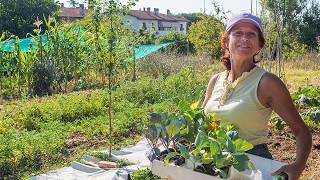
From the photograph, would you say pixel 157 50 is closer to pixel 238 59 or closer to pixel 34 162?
pixel 34 162

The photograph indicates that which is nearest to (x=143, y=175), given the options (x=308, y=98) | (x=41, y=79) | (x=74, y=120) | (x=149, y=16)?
(x=308, y=98)

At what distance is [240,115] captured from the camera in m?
1.69

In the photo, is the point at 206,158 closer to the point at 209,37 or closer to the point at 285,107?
the point at 285,107

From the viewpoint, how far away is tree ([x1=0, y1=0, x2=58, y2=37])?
70.8 ft

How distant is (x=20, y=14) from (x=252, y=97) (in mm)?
22851

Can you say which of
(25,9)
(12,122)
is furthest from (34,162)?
(25,9)

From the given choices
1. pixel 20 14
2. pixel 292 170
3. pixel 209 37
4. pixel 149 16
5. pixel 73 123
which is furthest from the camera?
pixel 149 16

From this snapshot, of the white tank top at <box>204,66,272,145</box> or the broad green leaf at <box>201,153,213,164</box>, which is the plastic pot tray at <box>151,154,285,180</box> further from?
the white tank top at <box>204,66,272,145</box>

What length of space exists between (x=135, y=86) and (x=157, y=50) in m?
5.58

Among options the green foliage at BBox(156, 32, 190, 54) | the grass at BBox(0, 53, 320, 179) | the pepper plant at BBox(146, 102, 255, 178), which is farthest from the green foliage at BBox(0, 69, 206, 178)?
the green foliage at BBox(156, 32, 190, 54)

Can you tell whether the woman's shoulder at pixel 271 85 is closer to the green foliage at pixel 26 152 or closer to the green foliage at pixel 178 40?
the green foliage at pixel 26 152

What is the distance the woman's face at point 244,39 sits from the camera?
1.69 m

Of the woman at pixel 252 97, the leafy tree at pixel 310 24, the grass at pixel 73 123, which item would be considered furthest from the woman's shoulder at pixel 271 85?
the leafy tree at pixel 310 24

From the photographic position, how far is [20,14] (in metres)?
22.6
